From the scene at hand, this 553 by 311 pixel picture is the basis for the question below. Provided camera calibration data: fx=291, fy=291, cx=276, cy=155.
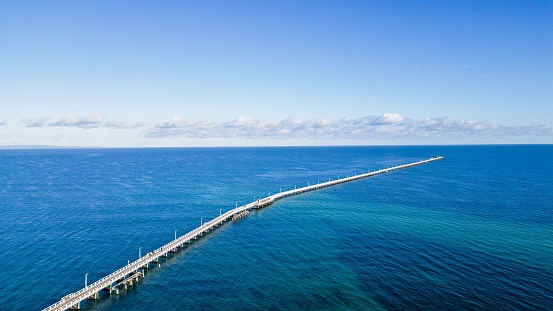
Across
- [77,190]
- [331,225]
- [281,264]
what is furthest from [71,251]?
[77,190]

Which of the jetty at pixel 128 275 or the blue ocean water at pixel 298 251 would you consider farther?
the blue ocean water at pixel 298 251

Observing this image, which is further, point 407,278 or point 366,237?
point 366,237

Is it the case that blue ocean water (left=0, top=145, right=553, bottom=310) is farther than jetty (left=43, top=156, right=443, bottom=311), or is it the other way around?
blue ocean water (left=0, top=145, right=553, bottom=310)

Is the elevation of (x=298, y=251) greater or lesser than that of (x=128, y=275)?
greater

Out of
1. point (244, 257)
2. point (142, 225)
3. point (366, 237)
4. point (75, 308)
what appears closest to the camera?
point (75, 308)

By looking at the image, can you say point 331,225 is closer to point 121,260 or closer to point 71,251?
point 121,260

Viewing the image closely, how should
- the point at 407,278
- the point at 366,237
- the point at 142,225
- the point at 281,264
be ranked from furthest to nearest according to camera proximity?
the point at 142,225 < the point at 366,237 < the point at 281,264 < the point at 407,278

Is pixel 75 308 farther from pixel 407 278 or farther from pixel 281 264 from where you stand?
pixel 407 278

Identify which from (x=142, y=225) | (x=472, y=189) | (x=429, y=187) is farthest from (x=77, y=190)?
(x=472, y=189)

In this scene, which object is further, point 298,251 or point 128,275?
point 298,251
